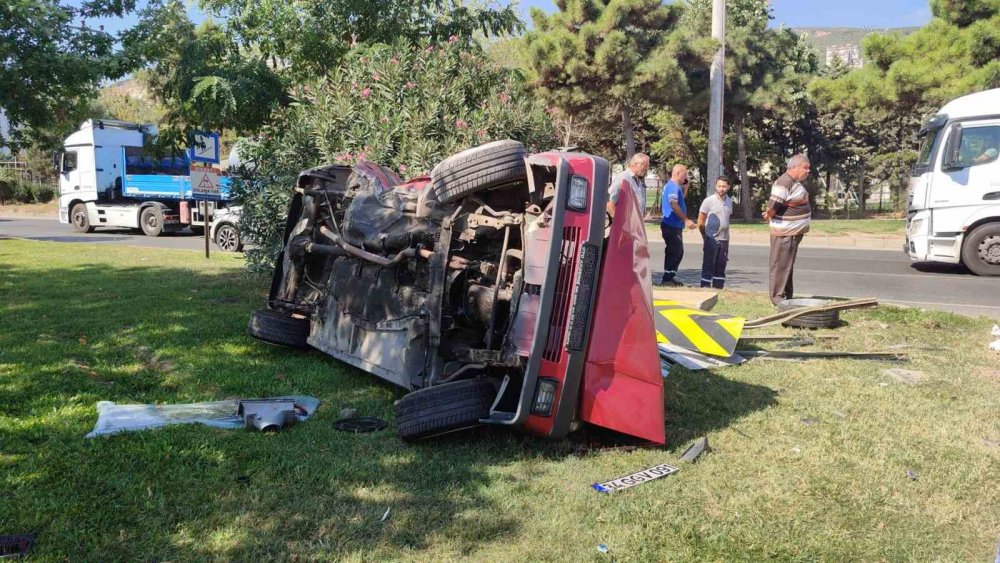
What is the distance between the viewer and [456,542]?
9.75 ft

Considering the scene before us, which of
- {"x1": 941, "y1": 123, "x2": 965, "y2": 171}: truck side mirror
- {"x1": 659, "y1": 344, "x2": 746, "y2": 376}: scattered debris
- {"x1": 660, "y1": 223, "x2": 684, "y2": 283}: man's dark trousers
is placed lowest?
{"x1": 659, "y1": 344, "x2": 746, "y2": 376}: scattered debris

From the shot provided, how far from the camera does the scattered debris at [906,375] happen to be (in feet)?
18.1

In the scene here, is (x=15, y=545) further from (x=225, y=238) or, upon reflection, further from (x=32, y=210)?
(x=32, y=210)

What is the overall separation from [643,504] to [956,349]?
4681 mm

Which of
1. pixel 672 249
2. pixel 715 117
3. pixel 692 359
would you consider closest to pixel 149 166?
pixel 715 117

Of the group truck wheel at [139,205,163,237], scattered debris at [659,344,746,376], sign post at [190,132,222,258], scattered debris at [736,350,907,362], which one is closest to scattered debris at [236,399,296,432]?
scattered debris at [659,344,746,376]

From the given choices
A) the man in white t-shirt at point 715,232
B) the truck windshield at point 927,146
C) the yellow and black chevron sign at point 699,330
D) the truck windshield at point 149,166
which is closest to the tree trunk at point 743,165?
the truck windshield at point 927,146

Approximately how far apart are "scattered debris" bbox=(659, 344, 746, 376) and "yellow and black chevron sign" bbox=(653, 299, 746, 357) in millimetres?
51

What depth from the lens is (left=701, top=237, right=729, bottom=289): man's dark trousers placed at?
10156mm

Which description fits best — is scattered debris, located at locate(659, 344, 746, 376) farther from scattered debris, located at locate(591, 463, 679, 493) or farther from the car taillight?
the car taillight

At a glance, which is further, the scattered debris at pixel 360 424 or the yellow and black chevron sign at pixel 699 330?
the yellow and black chevron sign at pixel 699 330

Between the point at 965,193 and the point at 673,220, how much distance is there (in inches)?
228

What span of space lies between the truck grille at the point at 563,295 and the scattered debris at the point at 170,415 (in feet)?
5.23

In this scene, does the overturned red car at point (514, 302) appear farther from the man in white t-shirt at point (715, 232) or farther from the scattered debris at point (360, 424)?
the man in white t-shirt at point (715, 232)
